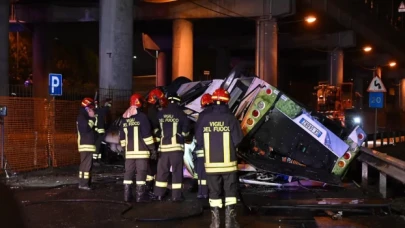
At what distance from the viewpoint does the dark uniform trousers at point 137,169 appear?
8961mm

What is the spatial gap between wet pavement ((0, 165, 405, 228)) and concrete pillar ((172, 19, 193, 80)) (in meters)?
20.3

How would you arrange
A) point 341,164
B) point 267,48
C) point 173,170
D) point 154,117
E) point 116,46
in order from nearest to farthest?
point 173,170 < point 154,117 < point 341,164 < point 116,46 < point 267,48

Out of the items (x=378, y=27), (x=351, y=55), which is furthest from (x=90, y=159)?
(x=351, y=55)

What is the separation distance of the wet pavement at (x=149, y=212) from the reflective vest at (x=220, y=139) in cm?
89

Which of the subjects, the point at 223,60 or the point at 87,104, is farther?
the point at 223,60

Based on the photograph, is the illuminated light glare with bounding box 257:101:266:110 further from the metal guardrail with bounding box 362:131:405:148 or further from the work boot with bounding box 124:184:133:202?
the metal guardrail with bounding box 362:131:405:148

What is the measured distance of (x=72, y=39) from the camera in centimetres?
3969

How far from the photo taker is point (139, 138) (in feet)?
29.4

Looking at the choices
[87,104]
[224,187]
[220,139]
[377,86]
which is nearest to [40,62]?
[377,86]

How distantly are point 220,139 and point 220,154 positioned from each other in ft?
0.67

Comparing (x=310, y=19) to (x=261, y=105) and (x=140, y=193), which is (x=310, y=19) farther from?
(x=140, y=193)

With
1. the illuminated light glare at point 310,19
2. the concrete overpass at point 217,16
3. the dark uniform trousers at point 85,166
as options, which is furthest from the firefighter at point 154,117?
the illuminated light glare at point 310,19

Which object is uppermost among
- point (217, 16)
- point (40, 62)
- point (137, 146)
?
point (217, 16)

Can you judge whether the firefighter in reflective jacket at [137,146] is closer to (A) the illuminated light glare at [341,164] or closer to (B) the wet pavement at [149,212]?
(B) the wet pavement at [149,212]
